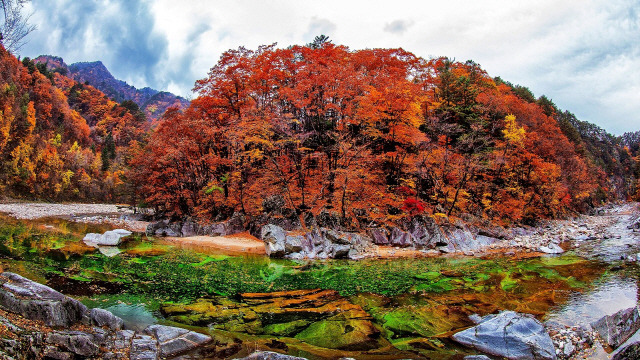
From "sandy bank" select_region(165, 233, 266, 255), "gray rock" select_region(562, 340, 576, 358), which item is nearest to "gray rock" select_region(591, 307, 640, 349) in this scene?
"gray rock" select_region(562, 340, 576, 358)

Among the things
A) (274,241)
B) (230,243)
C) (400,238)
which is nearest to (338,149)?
(400,238)

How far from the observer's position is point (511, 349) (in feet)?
22.9

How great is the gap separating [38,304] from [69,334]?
1.33 metres

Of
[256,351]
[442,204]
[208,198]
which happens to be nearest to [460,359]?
[256,351]

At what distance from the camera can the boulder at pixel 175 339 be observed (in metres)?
6.37

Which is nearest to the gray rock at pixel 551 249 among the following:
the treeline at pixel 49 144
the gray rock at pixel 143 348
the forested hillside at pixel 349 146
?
the forested hillside at pixel 349 146

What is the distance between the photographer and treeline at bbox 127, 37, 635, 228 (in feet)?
79.5

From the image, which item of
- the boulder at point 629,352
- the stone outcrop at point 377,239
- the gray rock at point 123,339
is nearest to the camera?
the boulder at point 629,352

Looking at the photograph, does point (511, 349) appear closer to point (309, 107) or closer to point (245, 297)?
point (245, 297)

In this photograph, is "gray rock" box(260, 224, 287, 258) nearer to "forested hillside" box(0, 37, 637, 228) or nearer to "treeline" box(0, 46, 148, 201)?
"forested hillside" box(0, 37, 637, 228)

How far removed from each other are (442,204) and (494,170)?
31.6 feet

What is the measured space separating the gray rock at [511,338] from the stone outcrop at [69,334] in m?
6.44

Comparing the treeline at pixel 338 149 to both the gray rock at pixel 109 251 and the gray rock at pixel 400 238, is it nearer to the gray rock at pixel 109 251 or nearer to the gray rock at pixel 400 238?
the gray rock at pixel 400 238

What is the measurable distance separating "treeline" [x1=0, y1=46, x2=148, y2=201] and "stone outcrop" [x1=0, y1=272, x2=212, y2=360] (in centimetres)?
4076
